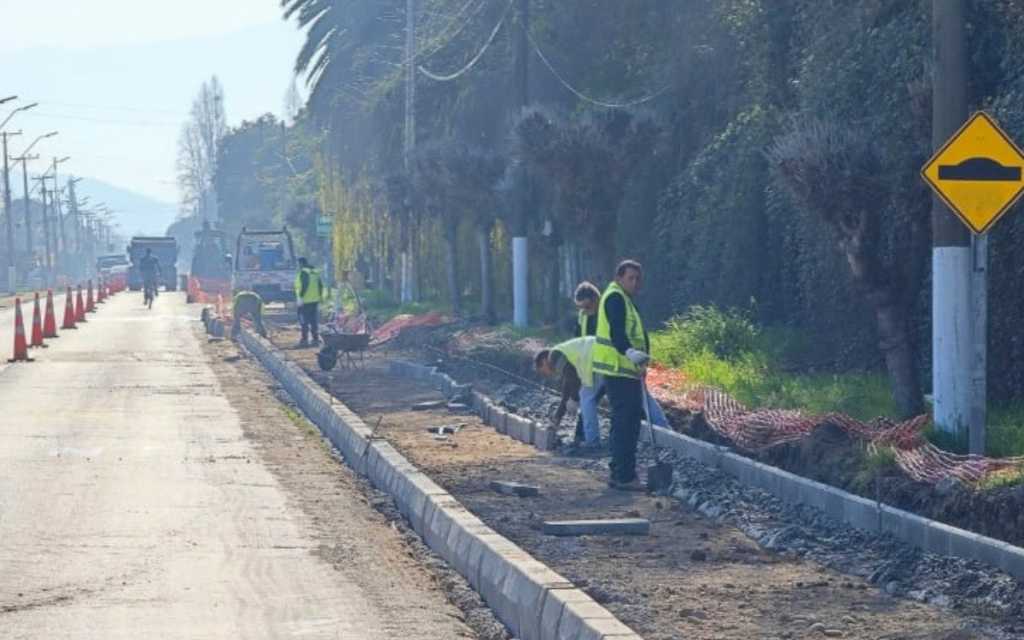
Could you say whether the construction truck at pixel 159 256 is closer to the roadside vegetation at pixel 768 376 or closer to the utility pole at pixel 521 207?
the utility pole at pixel 521 207

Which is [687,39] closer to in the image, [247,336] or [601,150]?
[601,150]

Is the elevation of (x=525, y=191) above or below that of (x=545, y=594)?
above

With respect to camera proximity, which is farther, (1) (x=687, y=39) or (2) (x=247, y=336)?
(2) (x=247, y=336)

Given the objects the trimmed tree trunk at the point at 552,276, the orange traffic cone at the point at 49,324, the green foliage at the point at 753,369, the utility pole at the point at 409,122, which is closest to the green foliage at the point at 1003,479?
the green foliage at the point at 753,369

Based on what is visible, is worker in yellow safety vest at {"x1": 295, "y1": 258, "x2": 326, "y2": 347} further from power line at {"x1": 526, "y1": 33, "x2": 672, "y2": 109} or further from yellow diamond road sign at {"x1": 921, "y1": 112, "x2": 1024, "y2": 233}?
yellow diamond road sign at {"x1": 921, "y1": 112, "x2": 1024, "y2": 233}

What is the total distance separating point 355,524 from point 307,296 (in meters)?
22.7

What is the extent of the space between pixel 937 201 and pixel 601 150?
1344cm

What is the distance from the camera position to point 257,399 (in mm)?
25297

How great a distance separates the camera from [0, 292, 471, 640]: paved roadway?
945 cm

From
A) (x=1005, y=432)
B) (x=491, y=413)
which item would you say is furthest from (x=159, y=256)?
(x=1005, y=432)

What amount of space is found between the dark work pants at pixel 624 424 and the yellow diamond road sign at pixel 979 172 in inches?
116

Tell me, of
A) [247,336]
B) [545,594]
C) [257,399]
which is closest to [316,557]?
[545,594]

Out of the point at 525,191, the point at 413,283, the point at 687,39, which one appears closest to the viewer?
the point at 687,39

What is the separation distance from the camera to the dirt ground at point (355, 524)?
10000mm
